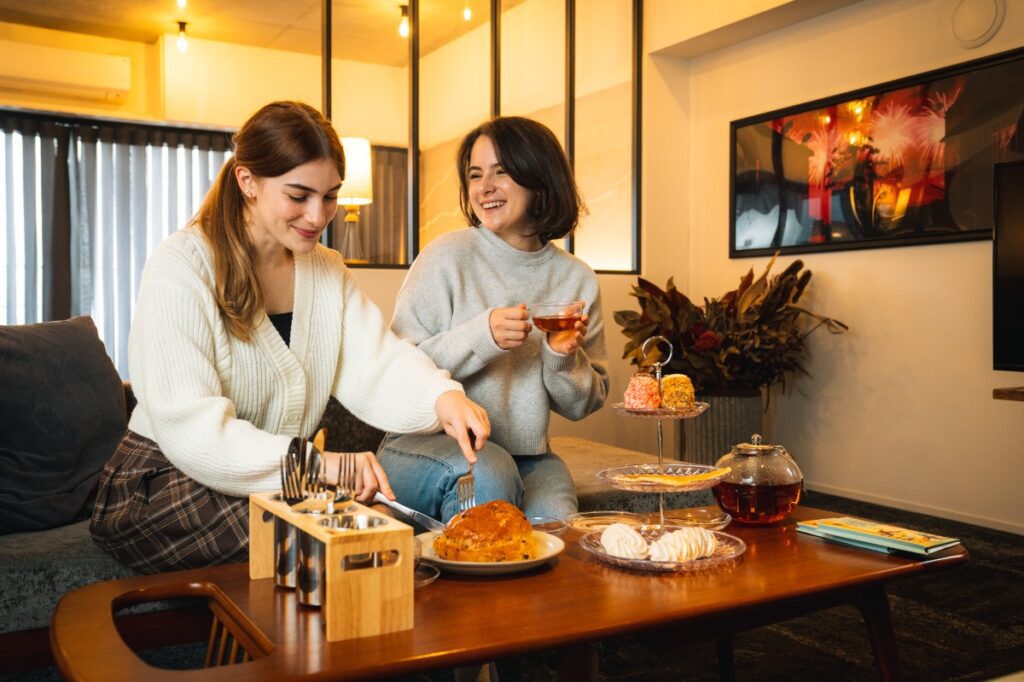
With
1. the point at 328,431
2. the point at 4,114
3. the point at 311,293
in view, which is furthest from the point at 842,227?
the point at 4,114

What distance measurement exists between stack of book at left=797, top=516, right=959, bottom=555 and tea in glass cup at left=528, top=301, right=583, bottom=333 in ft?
1.84

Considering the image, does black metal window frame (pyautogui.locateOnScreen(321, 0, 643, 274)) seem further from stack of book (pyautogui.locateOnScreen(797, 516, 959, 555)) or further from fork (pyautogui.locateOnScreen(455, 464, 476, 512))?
stack of book (pyautogui.locateOnScreen(797, 516, 959, 555))

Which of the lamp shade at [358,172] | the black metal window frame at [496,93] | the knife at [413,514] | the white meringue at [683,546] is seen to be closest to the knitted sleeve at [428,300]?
the knife at [413,514]

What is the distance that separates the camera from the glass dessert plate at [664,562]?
1314 millimetres

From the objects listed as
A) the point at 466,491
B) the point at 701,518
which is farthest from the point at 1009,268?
the point at 466,491

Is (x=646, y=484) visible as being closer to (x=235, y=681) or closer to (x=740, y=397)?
(x=235, y=681)

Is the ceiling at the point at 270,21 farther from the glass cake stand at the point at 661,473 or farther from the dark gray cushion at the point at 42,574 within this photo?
the glass cake stand at the point at 661,473

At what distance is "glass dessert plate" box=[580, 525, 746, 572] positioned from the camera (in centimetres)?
131

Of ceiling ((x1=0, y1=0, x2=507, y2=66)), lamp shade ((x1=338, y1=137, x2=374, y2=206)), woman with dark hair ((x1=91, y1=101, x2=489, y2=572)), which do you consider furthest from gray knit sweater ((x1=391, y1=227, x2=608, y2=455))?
ceiling ((x1=0, y1=0, x2=507, y2=66))

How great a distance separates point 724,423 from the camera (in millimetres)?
4230

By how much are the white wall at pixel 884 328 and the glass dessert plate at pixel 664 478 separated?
2724 mm

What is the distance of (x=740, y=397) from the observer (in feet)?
14.0

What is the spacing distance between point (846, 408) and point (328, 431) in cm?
271

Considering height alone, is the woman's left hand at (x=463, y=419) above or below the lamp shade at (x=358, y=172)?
below
